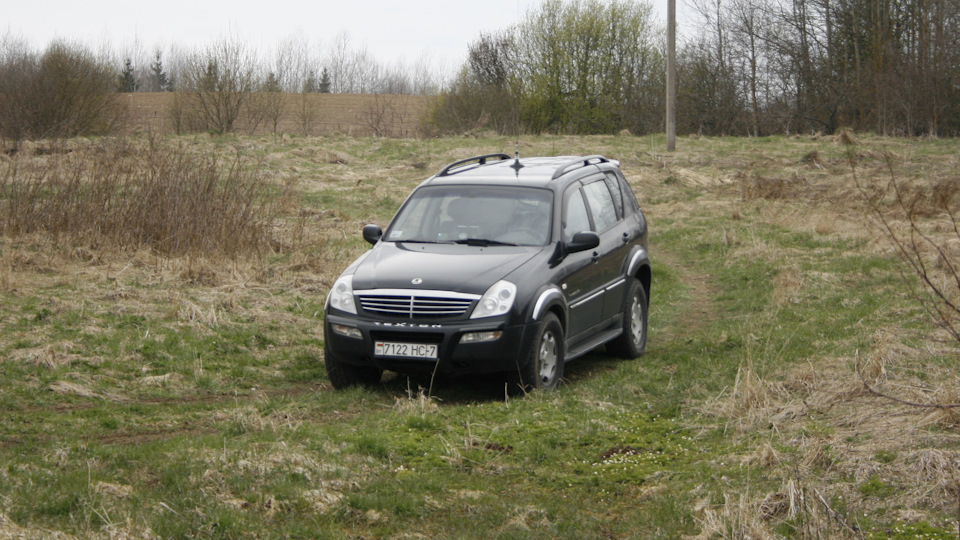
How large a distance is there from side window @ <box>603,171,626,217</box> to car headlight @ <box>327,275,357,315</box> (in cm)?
326

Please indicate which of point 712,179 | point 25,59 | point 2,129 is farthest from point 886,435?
point 25,59

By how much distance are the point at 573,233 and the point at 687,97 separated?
35223mm

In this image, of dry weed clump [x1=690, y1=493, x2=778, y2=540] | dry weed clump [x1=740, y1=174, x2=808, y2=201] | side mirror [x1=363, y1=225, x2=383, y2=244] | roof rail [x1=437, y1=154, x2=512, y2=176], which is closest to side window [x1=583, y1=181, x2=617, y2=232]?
roof rail [x1=437, y1=154, x2=512, y2=176]

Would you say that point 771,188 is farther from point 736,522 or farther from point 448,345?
point 736,522

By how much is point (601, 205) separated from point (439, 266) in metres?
2.41

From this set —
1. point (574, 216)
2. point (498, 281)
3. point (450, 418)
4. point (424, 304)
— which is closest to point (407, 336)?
point (424, 304)

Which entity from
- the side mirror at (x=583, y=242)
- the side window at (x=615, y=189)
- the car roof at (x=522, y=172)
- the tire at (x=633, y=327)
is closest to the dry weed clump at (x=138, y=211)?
the car roof at (x=522, y=172)

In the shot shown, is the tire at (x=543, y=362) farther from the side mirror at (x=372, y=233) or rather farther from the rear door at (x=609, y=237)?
the side mirror at (x=372, y=233)

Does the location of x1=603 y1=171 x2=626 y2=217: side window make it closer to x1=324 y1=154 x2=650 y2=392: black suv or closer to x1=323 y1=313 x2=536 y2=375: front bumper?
x1=324 y1=154 x2=650 y2=392: black suv

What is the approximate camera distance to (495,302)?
23.7 ft

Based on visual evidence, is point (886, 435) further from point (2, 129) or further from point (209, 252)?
point (2, 129)

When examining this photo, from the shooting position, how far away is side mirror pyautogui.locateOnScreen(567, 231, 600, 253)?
8.11 m

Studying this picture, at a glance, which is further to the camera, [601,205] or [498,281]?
[601,205]

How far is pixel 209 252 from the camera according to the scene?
12.7m
